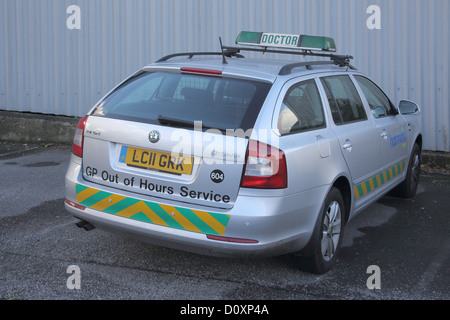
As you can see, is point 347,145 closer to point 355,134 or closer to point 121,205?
point 355,134

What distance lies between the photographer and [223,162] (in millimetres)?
4164

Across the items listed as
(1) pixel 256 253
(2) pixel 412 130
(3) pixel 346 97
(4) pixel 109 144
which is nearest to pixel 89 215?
(4) pixel 109 144

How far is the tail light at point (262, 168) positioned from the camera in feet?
13.6

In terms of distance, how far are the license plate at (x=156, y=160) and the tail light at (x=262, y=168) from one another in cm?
40

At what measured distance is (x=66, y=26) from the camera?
10.5 meters

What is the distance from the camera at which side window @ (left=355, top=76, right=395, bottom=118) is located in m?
6.10

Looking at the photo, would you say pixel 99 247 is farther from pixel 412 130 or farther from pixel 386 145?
pixel 412 130

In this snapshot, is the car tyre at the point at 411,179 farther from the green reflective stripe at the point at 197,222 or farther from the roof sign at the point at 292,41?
the green reflective stripe at the point at 197,222

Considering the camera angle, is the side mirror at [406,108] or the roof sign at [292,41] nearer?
the roof sign at [292,41]

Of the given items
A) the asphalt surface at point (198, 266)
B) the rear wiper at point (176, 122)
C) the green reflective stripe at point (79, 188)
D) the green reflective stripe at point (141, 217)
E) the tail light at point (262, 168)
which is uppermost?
the rear wiper at point (176, 122)

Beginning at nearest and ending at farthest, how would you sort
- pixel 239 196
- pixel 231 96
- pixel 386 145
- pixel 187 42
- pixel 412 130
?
1. pixel 239 196
2. pixel 231 96
3. pixel 386 145
4. pixel 412 130
5. pixel 187 42

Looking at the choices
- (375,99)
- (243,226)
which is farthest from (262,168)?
(375,99)

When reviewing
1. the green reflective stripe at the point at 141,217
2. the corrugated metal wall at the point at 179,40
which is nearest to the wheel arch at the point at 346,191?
the green reflective stripe at the point at 141,217

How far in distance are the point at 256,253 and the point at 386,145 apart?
7.89ft
